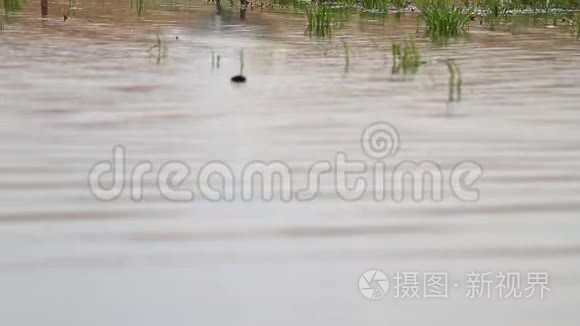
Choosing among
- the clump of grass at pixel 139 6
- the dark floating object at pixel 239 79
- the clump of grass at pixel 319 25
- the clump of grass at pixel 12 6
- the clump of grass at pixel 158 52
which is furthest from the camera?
the clump of grass at pixel 139 6

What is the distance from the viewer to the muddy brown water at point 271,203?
285 cm

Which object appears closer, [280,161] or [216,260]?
[216,260]

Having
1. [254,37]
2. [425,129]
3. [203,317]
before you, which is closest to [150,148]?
[425,129]

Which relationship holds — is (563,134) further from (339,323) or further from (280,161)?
(339,323)

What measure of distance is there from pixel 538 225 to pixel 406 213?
1.34ft

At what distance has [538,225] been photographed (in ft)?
11.6

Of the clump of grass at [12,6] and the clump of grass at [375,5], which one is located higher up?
the clump of grass at [375,5]

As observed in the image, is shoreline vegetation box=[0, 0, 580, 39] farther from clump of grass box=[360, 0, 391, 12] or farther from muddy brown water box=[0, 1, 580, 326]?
muddy brown water box=[0, 1, 580, 326]

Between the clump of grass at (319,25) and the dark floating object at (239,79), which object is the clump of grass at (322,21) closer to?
the clump of grass at (319,25)

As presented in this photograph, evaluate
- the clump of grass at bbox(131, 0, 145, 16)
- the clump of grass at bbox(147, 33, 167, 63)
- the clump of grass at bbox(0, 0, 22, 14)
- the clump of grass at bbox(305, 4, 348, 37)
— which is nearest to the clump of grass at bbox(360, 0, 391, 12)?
the clump of grass at bbox(305, 4, 348, 37)

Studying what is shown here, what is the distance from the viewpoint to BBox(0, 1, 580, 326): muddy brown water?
2.85 metres

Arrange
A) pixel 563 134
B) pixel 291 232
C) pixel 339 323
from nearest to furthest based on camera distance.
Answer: pixel 339 323 → pixel 291 232 → pixel 563 134

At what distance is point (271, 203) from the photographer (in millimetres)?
3785

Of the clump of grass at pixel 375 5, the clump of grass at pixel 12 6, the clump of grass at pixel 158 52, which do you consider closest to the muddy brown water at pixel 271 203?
the clump of grass at pixel 158 52
